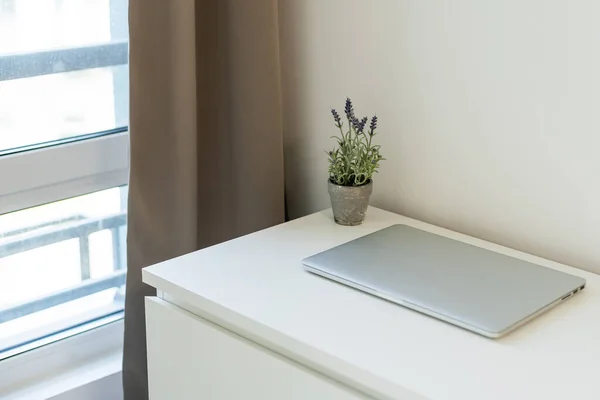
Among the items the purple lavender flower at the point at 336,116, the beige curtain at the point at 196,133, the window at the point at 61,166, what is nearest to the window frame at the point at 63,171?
the window at the point at 61,166

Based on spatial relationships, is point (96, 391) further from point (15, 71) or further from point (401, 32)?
point (401, 32)

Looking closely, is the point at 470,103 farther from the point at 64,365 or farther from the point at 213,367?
the point at 64,365

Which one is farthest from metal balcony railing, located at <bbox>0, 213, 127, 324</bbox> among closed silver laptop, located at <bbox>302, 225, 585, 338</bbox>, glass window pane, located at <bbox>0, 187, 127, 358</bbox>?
closed silver laptop, located at <bbox>302, 225, 585, 338</bbox>

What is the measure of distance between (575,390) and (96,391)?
0.97 metres

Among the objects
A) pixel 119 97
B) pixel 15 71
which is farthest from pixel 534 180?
pixel 15 71

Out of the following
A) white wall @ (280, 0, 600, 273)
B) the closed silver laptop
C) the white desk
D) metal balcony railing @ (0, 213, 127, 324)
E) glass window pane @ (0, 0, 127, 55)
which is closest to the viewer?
the white desk

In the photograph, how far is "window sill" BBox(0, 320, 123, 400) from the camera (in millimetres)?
1501

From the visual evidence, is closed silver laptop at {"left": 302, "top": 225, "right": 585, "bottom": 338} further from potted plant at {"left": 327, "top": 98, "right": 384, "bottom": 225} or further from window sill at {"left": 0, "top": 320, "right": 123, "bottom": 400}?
window sill at {"left": 0, "top": 320, "right": 123, "bottom": 400}

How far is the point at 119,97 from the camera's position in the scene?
1.56 meters

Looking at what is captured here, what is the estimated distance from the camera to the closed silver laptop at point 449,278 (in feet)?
3.59

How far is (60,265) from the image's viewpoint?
1.56 m

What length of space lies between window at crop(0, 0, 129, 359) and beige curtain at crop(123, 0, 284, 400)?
0.44 ft

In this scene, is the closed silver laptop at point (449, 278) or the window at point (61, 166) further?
the window at point (61, 166)

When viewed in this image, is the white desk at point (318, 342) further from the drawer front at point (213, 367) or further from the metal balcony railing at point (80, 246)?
the metal balcony railing at point (80, 246)
